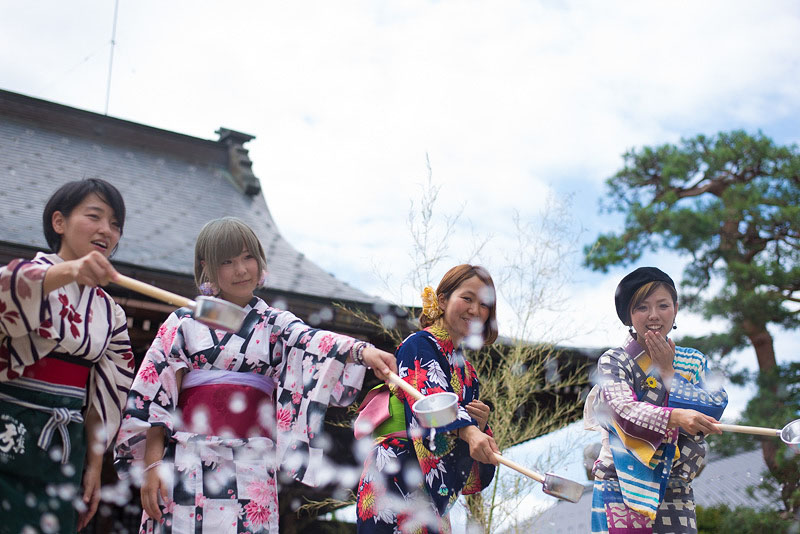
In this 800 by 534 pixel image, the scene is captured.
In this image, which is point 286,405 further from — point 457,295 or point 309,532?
point 309,532

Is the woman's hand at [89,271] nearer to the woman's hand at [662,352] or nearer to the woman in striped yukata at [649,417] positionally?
the woman in striped yukata at [649,417]

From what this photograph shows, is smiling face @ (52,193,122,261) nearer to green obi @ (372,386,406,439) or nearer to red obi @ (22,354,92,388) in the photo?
red obi @ (22,354,92,388)

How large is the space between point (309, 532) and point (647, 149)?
19.4 feet

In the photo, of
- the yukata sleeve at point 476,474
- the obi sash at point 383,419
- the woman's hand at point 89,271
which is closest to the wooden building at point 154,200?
the obi sash at point 383,419

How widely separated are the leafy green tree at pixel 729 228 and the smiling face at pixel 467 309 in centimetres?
570

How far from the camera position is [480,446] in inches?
99.8

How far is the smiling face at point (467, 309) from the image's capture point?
3084mm

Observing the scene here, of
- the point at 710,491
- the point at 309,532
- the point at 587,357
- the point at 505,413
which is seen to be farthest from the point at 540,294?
the point at 710,491

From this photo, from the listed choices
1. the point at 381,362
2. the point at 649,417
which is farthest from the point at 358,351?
the point at 649,417

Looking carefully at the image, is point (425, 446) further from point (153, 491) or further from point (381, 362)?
point (153, 491)

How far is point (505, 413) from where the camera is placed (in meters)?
6.41

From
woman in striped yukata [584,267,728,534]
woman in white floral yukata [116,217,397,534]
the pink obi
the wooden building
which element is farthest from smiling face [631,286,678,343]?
the wooden building

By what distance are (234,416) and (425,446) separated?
687mm

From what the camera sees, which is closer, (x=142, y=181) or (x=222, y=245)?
(x=222, y=245)
